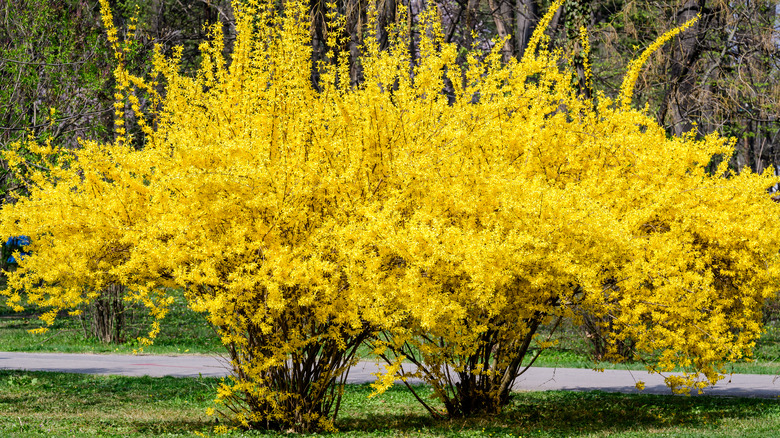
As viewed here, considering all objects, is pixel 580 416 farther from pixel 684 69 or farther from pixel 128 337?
pixel 128 337

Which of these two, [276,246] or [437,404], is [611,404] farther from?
[276,246]

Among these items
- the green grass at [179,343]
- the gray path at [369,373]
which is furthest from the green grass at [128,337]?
the gray path at [369,373]

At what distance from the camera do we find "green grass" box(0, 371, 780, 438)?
739cm

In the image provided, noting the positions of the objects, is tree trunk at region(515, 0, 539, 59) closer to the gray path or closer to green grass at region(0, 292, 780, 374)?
green grass at region(0, 292, 780, 374)

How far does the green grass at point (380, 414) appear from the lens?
7395 millimetres

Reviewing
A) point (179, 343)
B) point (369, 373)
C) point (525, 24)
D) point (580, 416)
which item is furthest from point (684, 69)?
point (179, 343)

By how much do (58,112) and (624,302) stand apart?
750 cm

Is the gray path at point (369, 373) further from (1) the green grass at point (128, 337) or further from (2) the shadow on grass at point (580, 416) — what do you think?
(2) the shadow on grass at point (580, 416)

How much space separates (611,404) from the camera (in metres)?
9.61

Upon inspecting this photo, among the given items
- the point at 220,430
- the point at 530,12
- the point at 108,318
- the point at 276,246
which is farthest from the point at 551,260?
the point at 108,318

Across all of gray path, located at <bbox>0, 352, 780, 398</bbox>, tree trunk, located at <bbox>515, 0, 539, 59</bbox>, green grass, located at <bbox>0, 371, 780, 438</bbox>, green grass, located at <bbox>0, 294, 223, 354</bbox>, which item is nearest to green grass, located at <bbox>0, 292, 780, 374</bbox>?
green grass, located at <bbox>0, 294, 223, 354</bbox>

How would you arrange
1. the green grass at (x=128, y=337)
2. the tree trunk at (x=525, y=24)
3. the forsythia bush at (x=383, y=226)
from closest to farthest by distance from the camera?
1. the forsythia bush at (x=383, y=226)
2. the tree trunk at (x=525, y=24)
3. the green grass at (x=128, y=337)

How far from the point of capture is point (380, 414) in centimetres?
891

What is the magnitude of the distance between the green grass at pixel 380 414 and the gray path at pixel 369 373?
735mm
